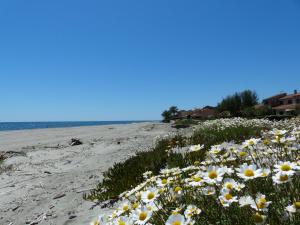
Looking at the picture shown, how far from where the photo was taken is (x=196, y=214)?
2617 mm

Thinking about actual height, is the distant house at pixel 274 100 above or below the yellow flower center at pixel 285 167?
above

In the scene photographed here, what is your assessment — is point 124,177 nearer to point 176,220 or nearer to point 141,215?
point 141,215

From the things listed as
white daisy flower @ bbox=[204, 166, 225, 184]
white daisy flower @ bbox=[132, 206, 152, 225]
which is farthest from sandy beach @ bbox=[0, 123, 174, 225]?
white daisy flower @ bbox=[204, 166, 225, 184]

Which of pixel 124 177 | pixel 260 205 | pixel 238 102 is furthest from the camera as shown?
pixel 238 102

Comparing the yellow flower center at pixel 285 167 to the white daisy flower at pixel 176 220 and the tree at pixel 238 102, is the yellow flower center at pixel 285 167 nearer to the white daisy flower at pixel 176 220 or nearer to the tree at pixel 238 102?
the white daisy flower at pixel 176 220

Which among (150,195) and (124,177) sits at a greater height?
(150,195)

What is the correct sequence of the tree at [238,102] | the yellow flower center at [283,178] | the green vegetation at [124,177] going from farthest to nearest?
the tree at [238,102] → the green vegetation at [124,177] → the yellow flower center at [283,178]

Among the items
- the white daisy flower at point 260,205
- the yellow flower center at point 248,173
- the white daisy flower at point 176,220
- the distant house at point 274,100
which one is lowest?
the white daisy flower at point 176,220

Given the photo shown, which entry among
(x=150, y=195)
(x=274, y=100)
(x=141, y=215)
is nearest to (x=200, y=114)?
(x=274, y=100)

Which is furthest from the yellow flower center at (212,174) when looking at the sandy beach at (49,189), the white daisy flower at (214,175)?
the sandy beach at (49,189)

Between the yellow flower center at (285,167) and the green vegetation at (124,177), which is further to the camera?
the green vegetation at (124,177)

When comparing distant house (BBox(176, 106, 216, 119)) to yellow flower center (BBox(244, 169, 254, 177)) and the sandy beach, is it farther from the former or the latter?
yellow flower center (BBox(244, 169, 254, 177))

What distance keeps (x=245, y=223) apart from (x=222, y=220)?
24 centimetres

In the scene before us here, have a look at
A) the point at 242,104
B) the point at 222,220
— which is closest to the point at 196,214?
the point at 222,220
